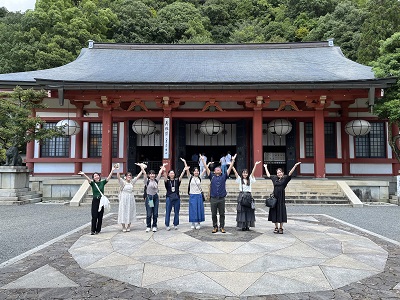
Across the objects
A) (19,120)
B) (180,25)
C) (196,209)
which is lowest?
(196,209)

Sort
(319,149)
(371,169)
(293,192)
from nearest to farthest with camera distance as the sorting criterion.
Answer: (293,192), (319,149), (371,169)

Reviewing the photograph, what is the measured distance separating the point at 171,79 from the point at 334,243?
1088 centimetres

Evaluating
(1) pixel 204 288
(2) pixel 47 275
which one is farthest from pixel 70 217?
(1) pixel 204 288

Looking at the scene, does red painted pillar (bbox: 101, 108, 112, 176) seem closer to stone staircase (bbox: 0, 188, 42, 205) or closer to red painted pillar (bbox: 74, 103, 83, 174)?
red painted pillar (bbox: 74, 103, 83, 174)

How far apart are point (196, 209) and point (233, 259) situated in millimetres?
2311

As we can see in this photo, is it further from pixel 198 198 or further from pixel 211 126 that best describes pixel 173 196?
pixel 211 126

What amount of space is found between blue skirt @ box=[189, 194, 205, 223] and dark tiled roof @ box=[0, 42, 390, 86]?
7.29 m

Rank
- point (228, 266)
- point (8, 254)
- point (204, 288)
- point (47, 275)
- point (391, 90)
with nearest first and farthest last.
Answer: point (204, 288), point (47, 275), point (228, 266), point (8, 254), point (391, 90)

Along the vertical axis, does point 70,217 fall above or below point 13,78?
below

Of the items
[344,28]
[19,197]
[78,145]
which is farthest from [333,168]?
[344,28]

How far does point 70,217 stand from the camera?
895 centimetres

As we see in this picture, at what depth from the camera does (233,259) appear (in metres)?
4.62

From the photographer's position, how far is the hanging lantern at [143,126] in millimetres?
15074

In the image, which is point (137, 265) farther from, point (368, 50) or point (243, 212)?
point (368, 50)
